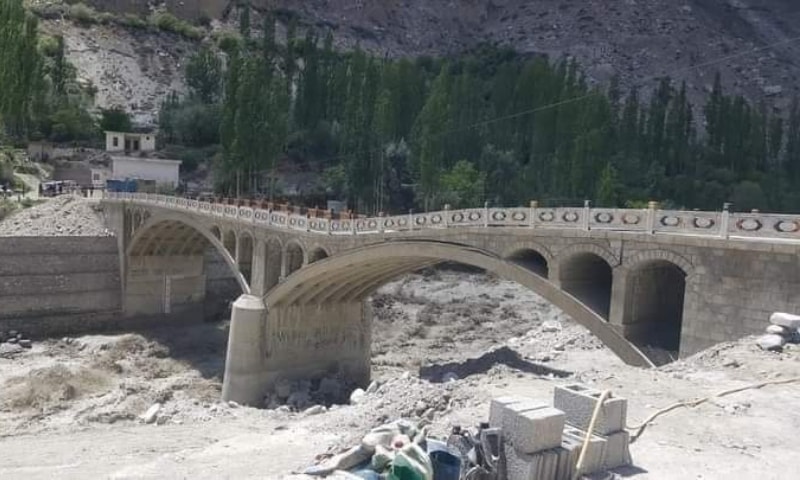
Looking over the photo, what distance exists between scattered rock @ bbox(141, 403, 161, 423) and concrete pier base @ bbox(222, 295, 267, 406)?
357cm

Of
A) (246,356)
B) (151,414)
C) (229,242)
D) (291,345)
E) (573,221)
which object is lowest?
(151,414)

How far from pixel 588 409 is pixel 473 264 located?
11045 mm

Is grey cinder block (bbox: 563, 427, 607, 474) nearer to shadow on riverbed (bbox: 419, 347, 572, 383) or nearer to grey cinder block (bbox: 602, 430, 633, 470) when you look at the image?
grey cinder block (bbox: 602, 430, 633, 470)

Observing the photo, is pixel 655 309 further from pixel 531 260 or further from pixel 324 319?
pixel 324 319

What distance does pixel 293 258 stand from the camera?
28.2m

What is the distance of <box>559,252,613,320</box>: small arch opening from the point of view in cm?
1723

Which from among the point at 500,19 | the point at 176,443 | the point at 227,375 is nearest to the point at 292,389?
the point at 227,375

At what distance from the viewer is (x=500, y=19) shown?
11344 cm

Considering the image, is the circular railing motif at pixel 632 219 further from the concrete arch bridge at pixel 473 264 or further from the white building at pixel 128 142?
the white building at pixel 128 142

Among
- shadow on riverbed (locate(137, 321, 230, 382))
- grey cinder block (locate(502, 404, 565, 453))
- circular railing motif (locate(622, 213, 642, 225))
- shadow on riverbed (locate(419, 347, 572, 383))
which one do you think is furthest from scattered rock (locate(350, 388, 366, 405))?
grey cinder block (locate(502, 404, 565, 453))

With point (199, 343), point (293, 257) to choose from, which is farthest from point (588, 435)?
point (199, 343)

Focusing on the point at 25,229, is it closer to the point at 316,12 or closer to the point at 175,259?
the point at 175,259

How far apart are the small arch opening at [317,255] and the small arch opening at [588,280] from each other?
11030 mm

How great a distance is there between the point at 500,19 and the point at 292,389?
96513 millimetres
